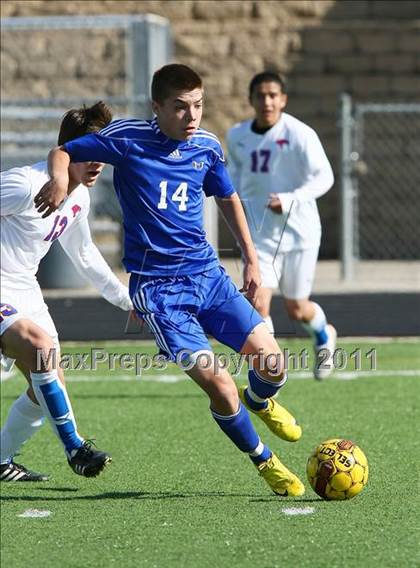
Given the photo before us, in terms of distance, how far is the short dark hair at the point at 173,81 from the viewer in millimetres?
5793

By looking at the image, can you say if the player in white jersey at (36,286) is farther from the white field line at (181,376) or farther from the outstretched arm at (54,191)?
the white field line at (181,376)

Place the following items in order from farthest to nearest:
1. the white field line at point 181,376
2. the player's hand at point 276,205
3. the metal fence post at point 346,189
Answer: the metal fence post at point 346,189 < the white field line at point 181,376 < the player's hand at point 276,205

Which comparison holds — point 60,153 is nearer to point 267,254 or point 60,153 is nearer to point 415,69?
point 267,254

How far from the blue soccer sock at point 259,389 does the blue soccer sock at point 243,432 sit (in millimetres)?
312

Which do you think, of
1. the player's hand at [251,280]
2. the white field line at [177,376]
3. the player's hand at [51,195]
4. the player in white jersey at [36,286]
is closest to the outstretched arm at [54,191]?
the player's hand at [51,195]

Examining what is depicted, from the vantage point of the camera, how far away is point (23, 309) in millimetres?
5977

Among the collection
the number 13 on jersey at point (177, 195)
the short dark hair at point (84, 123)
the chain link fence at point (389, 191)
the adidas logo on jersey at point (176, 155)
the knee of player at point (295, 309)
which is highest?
the short dark hair at point (84, 123)

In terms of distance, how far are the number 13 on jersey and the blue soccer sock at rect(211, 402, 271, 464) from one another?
928mm

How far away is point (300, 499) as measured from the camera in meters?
5.82

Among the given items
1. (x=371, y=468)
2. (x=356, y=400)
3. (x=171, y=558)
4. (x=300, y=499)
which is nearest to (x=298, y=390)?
(x=356, y=400)

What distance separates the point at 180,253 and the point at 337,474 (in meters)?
1.18

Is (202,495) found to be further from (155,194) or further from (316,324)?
(316,324)

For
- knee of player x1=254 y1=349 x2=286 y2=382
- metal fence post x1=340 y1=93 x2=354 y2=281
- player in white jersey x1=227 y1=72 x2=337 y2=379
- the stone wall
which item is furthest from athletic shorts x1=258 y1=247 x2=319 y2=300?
the stone wall

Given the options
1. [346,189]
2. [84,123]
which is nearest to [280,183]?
[84,123]
